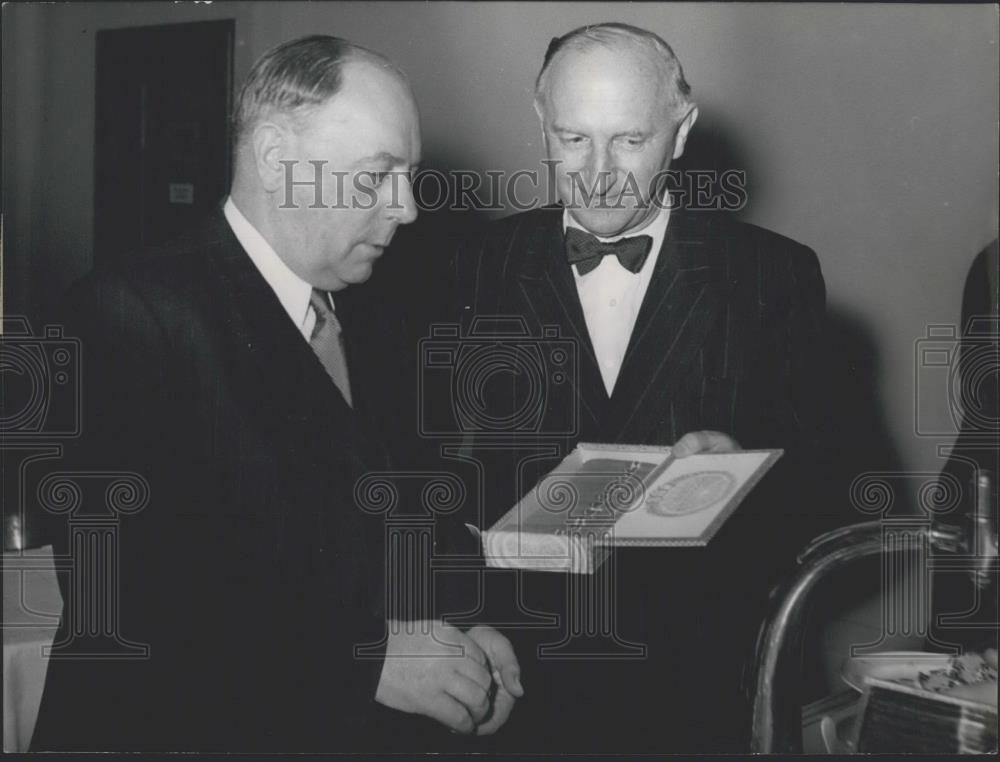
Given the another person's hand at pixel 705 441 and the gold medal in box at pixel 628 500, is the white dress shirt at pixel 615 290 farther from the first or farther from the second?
the gold medal in box at pixel 628 500

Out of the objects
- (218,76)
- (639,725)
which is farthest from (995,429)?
(218,76)

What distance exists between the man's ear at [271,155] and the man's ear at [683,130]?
1.90ft

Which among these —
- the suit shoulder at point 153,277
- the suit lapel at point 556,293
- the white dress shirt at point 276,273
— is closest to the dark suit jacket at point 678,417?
the suit lapel at point 556,293

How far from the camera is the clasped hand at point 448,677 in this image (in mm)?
1279

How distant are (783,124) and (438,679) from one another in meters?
1.01

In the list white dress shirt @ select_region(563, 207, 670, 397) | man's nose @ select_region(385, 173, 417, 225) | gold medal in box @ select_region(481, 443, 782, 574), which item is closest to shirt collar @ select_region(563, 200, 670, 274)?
white dress shirt @ select_region(563, 207, 670, 397)

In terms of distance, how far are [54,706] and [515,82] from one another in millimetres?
1090

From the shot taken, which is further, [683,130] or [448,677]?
[683,130]

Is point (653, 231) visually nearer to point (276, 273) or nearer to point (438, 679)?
point (276, 273)

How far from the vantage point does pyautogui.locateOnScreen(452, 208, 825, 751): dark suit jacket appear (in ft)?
4.81

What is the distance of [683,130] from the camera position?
1.50 meters

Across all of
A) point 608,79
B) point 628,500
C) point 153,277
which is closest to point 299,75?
point 153,277

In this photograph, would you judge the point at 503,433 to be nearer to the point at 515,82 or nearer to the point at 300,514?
the point at 300,514

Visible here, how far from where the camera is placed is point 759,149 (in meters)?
1.61
